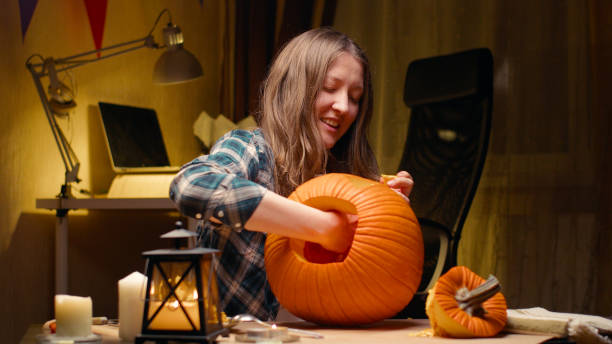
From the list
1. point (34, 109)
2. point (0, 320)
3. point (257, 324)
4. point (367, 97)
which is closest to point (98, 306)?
point (0, 320)

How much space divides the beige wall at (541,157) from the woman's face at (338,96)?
1.57 meters

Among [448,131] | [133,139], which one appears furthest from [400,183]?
[133,139]

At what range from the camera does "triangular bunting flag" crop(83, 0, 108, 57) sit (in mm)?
2516

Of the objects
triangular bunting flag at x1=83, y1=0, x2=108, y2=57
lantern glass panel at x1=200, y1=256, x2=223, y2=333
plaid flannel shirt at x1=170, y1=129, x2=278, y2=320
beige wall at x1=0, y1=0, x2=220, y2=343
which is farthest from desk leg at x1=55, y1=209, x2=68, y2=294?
lantern glass panel at x1=200, y1=256, x2=223, y2=333

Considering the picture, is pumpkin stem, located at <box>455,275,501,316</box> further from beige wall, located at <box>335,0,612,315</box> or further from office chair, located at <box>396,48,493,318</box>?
beige wall, located at <box>335,0,612,315</box>

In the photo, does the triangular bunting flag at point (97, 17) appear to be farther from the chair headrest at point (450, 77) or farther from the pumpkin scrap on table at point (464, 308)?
the pumpkin scrap on table at point (464, 308)

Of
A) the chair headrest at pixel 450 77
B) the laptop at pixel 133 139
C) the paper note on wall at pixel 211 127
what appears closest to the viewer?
the chair headrest at pixel 450 77

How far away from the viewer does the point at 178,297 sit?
71cm

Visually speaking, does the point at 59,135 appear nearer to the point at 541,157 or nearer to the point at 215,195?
the point at 215,195

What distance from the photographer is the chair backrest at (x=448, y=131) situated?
214 cm

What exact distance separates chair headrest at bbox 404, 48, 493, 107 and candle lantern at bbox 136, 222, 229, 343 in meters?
1.74

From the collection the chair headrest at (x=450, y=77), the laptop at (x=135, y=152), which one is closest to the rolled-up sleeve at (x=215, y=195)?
the laptop at (x=135, y=152)

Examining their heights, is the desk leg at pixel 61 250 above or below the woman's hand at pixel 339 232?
below

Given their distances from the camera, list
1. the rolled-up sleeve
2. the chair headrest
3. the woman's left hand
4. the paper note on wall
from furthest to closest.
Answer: the paper note on wall
the chair headrest
the woman's left hand
the rolled-up sleeve
